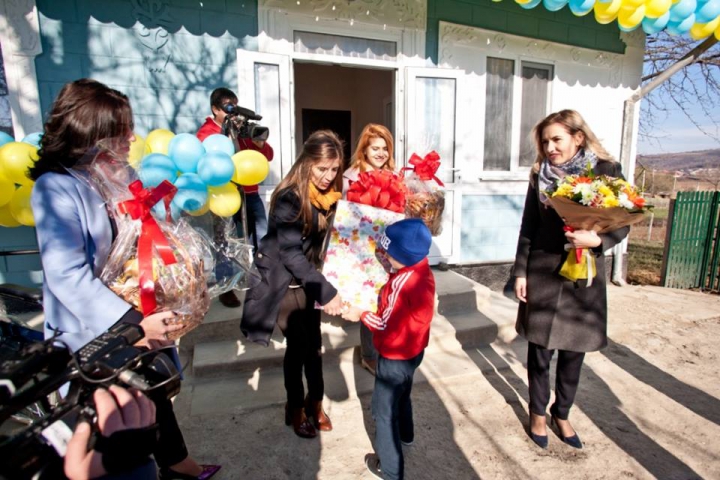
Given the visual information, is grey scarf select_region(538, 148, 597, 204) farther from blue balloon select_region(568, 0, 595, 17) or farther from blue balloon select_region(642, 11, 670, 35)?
blue balloon select_region(642, 11, 670, 35)

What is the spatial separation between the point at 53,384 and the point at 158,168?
183 cm

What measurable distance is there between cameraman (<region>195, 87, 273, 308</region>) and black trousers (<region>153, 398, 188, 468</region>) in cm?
175

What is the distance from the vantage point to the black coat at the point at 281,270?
6.93 feet

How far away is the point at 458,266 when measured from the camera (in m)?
5.28

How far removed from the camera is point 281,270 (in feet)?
7.22

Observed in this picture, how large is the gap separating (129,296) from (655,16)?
539cm

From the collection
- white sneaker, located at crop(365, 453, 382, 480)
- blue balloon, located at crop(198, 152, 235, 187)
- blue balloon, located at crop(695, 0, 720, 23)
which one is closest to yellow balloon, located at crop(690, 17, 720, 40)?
blue balloon, located at crop(695, 0, 720, 23)

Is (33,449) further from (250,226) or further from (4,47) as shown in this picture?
(4,47)

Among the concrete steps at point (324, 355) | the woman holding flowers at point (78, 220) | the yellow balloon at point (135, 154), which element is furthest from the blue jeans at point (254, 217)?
the woman holding flowers at point (78, 220)

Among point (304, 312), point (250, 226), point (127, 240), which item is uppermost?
point (127, 240)

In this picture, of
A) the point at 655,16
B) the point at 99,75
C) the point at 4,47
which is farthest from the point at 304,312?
the point at 655,16

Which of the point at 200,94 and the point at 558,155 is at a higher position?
the point at 200,94

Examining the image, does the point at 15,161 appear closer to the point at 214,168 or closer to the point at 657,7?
the point at 214,168

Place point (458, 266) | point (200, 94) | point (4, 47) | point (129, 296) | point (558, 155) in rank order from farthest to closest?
point (458, 266), point (200, 94), point (4, 47), point (558, 155), point (129, 296)
